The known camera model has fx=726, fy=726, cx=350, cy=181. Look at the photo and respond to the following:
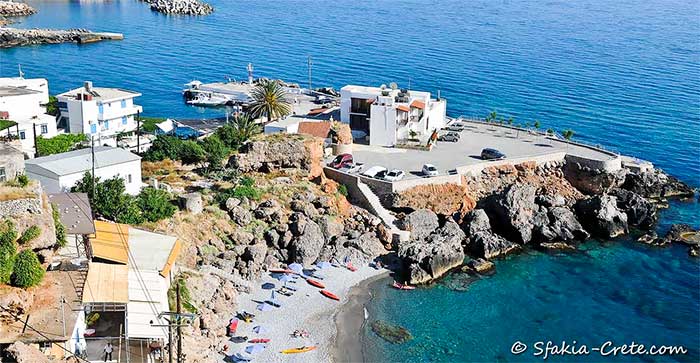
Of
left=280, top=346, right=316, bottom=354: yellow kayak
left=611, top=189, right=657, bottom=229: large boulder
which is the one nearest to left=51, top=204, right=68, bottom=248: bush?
left=280, top=346, right=316, bottom=354: yellow kayak

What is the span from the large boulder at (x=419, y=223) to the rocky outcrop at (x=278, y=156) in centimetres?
913

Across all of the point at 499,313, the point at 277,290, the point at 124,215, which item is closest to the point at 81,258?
the point at 124,215

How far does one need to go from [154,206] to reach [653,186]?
4915 centimetres

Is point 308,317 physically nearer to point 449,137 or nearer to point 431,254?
point 431,254

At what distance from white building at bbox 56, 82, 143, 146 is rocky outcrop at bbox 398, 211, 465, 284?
35793 mm

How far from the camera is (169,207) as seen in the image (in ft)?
177

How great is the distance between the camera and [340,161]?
66750 mm

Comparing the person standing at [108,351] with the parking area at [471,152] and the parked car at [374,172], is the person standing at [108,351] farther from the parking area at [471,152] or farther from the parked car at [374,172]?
the parking area at [471,152]

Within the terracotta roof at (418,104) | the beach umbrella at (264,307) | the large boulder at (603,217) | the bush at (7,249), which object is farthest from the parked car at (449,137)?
the bush at (7,249)

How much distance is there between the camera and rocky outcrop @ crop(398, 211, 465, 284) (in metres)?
55.2

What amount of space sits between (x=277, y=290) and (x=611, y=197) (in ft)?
108

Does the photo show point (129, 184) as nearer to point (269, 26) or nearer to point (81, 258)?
point (81, 258)

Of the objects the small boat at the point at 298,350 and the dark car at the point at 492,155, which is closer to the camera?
the small boat at the point at 298,350

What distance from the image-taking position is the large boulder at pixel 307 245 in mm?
55594
